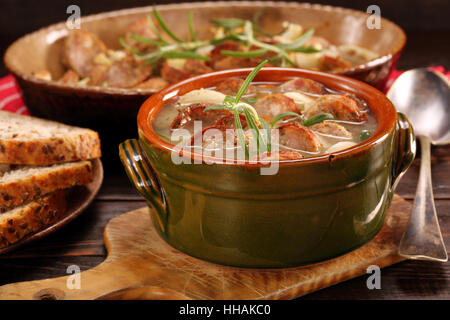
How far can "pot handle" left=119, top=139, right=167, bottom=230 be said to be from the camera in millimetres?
1707

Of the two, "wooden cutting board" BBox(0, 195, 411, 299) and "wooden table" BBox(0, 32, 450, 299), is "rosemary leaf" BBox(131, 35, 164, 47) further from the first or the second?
"wooden cutting board" BBox(0, 195, 411, 299)

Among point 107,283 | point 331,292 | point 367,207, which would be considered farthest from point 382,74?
point 107,283

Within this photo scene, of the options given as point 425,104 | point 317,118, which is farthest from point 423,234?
point 425,104

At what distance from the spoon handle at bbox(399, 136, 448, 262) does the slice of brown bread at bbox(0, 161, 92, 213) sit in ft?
3.42

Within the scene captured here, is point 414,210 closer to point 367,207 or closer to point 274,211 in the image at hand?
point 367,207

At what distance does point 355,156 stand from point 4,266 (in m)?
1.06

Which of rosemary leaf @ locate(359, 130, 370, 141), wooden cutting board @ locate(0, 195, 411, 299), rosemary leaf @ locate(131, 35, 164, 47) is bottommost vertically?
wooden cutting board @ locate(0, 195, 411, 299)

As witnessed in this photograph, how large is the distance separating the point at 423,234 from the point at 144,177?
0.81m

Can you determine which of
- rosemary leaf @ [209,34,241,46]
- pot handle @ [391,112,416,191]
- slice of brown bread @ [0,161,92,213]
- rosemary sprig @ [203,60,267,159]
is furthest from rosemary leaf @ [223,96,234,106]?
rosemary leaf @ [209,34,241,46]

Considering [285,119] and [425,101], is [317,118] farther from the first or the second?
[425,101]

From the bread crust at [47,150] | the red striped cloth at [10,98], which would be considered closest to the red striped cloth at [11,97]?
the red striped cloth at [10,98]

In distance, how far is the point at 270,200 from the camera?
150 cm

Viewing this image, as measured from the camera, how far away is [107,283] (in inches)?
61.4

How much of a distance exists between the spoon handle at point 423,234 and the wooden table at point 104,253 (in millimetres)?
40
